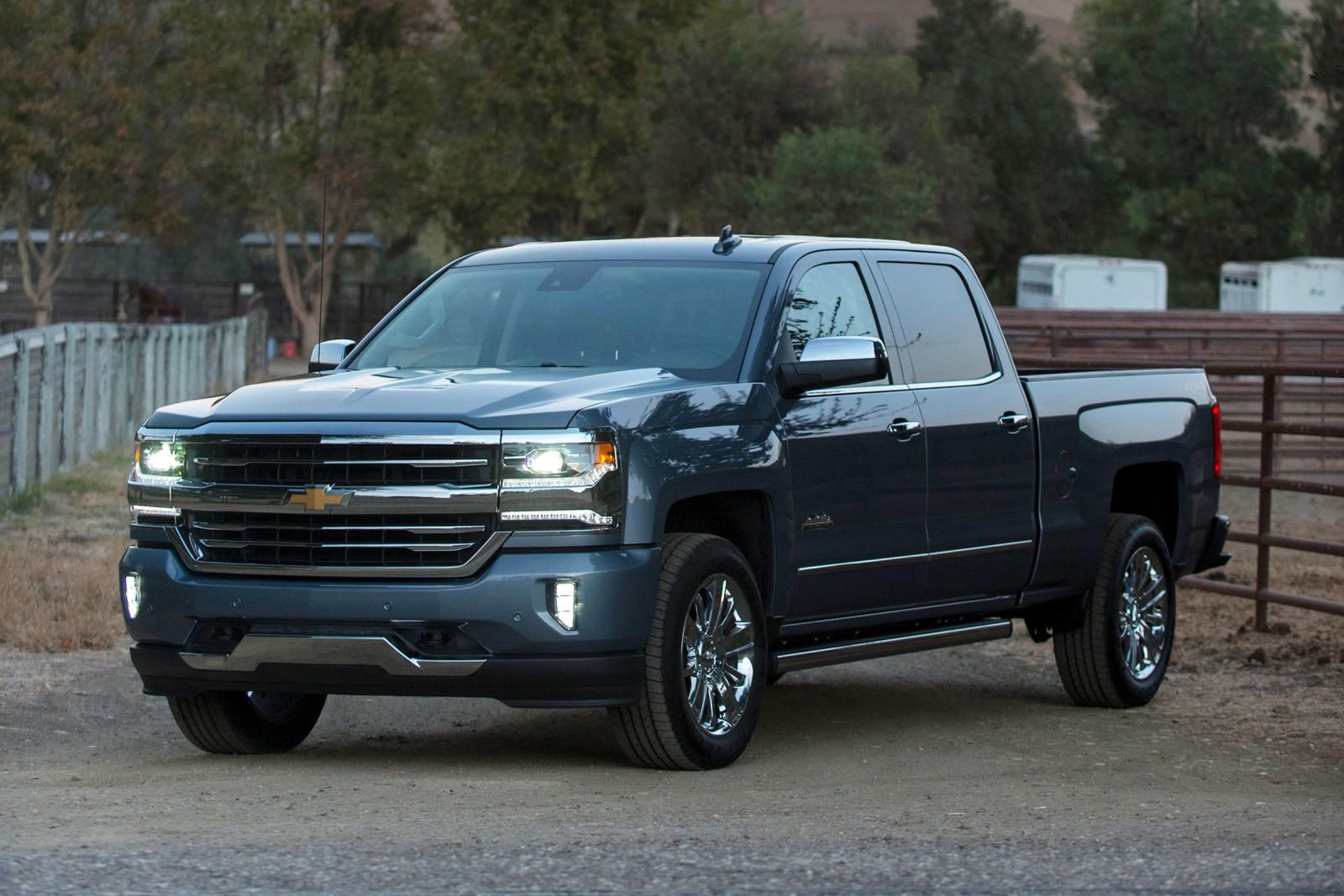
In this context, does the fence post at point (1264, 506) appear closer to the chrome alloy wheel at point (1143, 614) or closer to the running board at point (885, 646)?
the chrome alloy wheel at point (1143, 614)

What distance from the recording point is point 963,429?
9477mm

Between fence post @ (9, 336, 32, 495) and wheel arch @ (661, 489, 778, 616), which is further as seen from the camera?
fence post @ (9, 336, 32, 495)

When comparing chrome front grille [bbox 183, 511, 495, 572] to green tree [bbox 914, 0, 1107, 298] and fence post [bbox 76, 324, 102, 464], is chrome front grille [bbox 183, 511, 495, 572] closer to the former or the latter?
fence post [bbox 76, 324, 102, 464]

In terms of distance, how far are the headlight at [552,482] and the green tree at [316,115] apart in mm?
57968

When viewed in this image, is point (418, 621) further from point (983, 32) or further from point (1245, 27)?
point (983, 32)

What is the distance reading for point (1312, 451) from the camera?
22.9 meters

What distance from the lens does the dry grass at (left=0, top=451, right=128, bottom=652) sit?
11.9 m

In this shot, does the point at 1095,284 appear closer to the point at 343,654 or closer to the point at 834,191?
the point at 834,191

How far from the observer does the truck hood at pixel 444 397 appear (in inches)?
301

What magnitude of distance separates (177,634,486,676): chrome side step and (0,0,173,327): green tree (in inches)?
1899

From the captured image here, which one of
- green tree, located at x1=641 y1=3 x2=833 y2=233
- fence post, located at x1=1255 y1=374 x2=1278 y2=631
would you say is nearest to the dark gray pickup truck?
fence post, located at x1=1255 y1=374 x2=1278 y2=631

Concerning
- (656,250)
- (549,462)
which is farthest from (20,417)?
(549,462)

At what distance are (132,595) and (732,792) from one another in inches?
87.5

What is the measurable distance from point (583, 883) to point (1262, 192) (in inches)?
3229
